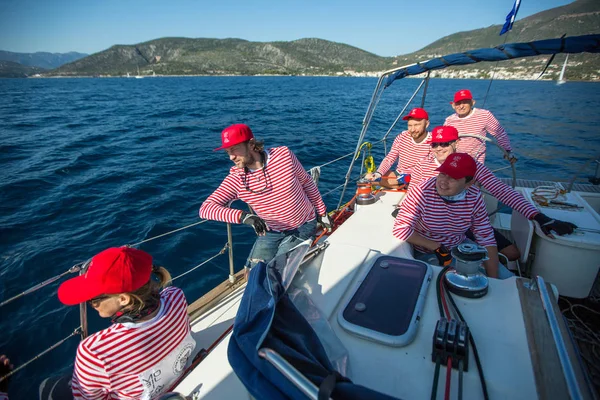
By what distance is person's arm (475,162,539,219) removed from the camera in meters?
2.73

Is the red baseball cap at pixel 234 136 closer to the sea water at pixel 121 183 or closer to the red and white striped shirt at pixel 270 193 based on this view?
the red and white striped shirt at pixel 270 193

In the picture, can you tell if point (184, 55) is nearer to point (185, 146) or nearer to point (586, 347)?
point (185, 146)

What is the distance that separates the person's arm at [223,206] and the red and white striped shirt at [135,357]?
1.25 m

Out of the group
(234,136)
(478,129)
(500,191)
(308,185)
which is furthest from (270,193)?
(478,129)

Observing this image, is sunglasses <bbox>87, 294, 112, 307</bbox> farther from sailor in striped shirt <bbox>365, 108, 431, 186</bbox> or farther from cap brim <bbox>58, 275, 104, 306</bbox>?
sailor in striped shirt <bbox>365, 108, 431, 186</bbox>

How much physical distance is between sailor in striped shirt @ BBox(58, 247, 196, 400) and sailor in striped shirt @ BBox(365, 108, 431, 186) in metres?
3.36

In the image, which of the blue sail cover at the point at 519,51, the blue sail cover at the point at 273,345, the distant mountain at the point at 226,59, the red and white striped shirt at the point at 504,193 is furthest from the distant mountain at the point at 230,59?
the blue sail cover at the point at 273,345

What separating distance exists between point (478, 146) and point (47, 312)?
640 cm

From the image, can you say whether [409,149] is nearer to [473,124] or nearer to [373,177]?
[373,177]

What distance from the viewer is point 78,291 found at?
51.5 inches

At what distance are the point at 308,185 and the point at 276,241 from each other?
0.64m

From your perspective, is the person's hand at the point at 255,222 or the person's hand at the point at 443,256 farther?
the person's hand at the point at 255,222

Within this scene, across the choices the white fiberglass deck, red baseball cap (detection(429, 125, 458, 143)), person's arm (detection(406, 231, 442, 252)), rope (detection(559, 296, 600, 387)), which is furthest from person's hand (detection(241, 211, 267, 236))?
rope (detection(559, 296, 600, 387))

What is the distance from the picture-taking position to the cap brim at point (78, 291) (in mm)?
1290
